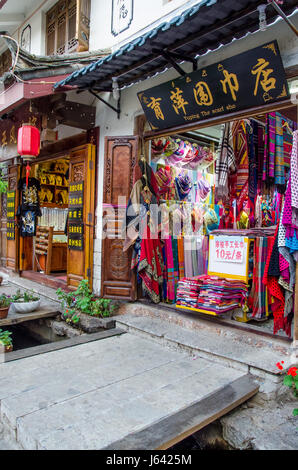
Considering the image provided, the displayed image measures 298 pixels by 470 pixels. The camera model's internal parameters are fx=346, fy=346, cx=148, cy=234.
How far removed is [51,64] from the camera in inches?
256

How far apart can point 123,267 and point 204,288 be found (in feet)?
5.91

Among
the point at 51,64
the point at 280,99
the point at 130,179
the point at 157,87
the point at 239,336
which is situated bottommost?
the point at 239,336

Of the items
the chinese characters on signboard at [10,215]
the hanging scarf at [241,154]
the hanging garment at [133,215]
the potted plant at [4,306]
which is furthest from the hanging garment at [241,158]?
the chinese characters on signboard at [10,215]

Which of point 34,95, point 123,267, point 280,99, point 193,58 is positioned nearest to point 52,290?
point 123,267

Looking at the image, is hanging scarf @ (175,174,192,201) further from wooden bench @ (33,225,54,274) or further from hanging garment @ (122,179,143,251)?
wooden bench @ (33,225,54,274)

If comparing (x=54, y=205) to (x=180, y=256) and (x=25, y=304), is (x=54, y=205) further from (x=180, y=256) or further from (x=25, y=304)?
(x=180, y=256)

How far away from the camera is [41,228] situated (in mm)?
10383

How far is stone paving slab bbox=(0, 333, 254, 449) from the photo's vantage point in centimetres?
293

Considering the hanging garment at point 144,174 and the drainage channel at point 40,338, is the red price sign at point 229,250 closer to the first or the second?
the hanging garment at point 144,174

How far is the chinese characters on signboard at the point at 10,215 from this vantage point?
10.3m

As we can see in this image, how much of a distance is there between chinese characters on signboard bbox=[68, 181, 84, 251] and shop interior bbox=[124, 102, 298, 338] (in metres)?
1.38

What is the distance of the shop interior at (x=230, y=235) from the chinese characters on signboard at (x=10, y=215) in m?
4.95

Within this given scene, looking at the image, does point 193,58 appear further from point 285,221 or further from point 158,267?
point 158,267

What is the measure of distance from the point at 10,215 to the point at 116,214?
5449 mm
